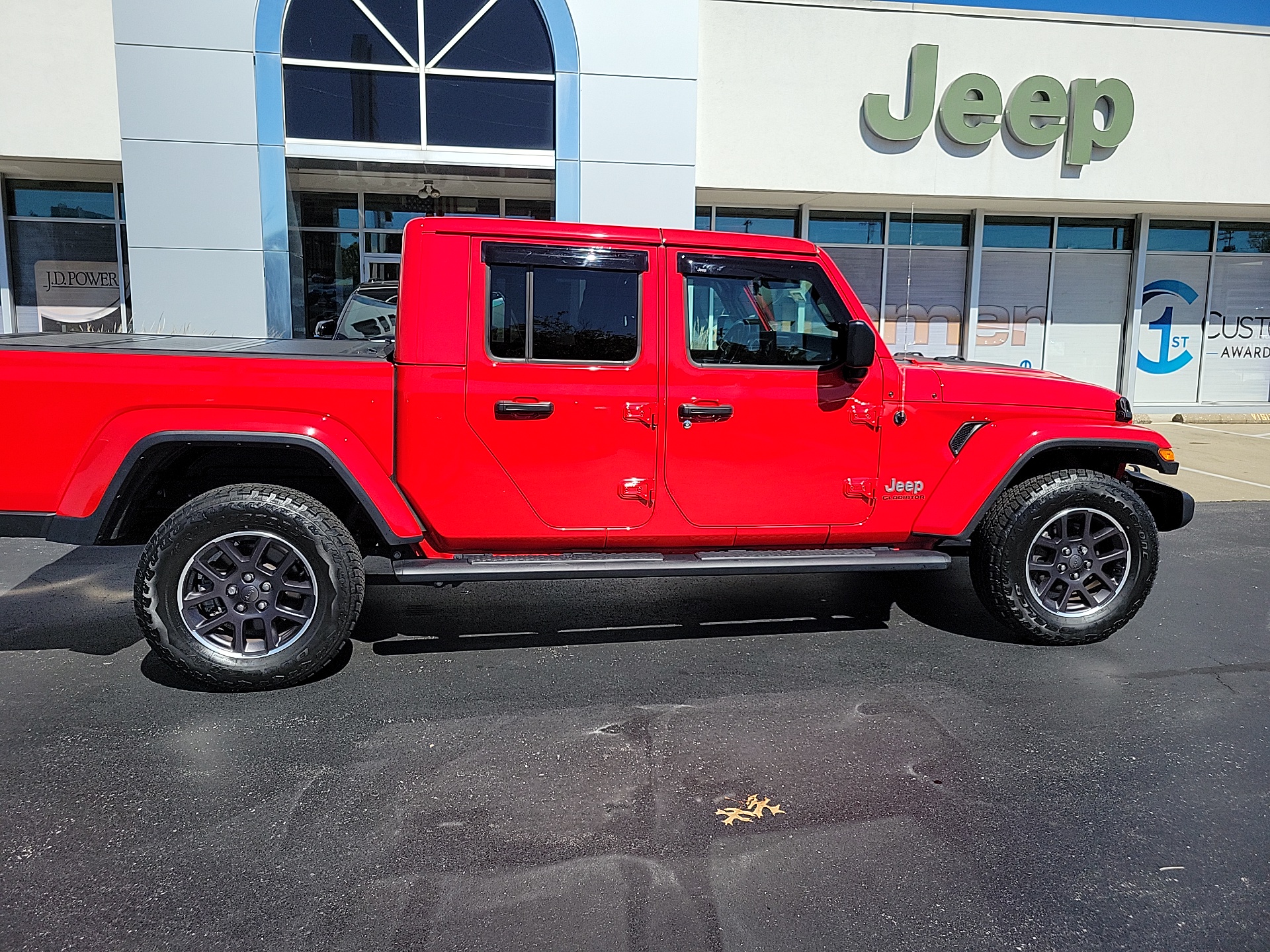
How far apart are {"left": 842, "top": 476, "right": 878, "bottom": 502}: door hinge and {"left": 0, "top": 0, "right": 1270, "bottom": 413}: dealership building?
8142 millimetres

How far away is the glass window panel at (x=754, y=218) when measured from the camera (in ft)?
47.6

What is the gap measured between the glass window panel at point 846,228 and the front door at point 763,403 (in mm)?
10928

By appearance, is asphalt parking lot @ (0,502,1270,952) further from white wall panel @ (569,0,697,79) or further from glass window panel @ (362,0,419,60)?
white wall panel @ (569,0,697,79)

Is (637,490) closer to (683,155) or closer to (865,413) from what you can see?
(865,413)

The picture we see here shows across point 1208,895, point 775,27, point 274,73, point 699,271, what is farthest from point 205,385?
point 775,27

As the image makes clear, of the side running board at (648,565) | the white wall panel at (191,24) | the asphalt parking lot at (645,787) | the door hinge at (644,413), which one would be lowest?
the asphalt parking lot at (645,787)

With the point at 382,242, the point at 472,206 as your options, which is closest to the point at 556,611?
the point at 382,242

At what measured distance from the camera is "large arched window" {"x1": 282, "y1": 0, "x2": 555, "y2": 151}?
1107cm

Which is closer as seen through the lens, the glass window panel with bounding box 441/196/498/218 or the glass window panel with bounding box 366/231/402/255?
the glass window panel with bounding box 366/231/402/255

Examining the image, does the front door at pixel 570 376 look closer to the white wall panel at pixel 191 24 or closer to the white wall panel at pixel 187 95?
the white wall panel at pixel 187 95

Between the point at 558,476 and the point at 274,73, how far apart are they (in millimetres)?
9316

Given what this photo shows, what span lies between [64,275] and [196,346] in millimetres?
11671

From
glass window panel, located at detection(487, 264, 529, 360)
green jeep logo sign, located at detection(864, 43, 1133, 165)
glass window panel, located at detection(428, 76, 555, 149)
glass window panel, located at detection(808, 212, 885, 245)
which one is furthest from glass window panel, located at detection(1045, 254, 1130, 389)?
glass window panel, located at detection(487, 264, 529, 360)

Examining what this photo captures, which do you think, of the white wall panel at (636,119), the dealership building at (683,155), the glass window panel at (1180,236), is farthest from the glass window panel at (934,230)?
the white wall panel at (636,119)
